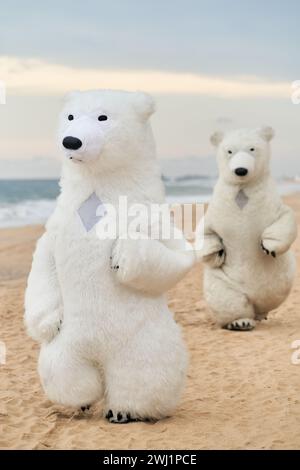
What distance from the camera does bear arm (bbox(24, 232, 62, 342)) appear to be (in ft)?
12.5

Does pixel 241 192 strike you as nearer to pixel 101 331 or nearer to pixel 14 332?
pixel 14 332

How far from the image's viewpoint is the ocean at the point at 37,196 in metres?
18.5

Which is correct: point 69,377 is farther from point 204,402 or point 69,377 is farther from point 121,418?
point 204,402

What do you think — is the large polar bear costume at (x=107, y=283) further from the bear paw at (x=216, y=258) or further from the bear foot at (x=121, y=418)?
the bear paw at (x=216, y=258)

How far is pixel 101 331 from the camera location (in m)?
3.65

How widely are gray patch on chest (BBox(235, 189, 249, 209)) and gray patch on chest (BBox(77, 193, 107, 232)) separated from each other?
2.41m

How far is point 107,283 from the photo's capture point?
11.9 feet

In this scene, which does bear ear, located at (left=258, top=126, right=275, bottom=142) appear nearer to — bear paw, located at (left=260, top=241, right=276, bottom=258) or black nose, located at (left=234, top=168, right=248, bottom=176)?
black nose, located at (left=234, top=168, right=248, bottom=176)

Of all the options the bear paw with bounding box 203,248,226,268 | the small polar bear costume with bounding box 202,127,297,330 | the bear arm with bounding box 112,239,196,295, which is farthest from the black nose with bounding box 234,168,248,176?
the bear arm with bounding box 112,239,196,295

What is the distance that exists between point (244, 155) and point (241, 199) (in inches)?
13.2

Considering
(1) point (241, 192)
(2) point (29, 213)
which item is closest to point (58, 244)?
(1) point (241, 192)

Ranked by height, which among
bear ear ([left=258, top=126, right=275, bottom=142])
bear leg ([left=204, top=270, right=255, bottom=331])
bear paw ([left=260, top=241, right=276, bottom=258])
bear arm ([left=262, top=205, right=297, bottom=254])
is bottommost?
bear leg ([left=204, top=270, right=255, bottom=331])

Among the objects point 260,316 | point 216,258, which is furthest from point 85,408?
point 260,316

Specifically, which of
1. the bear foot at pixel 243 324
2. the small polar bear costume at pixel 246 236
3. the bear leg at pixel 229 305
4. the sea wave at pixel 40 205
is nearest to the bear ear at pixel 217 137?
the small polar bear costume at pixel 246 236
